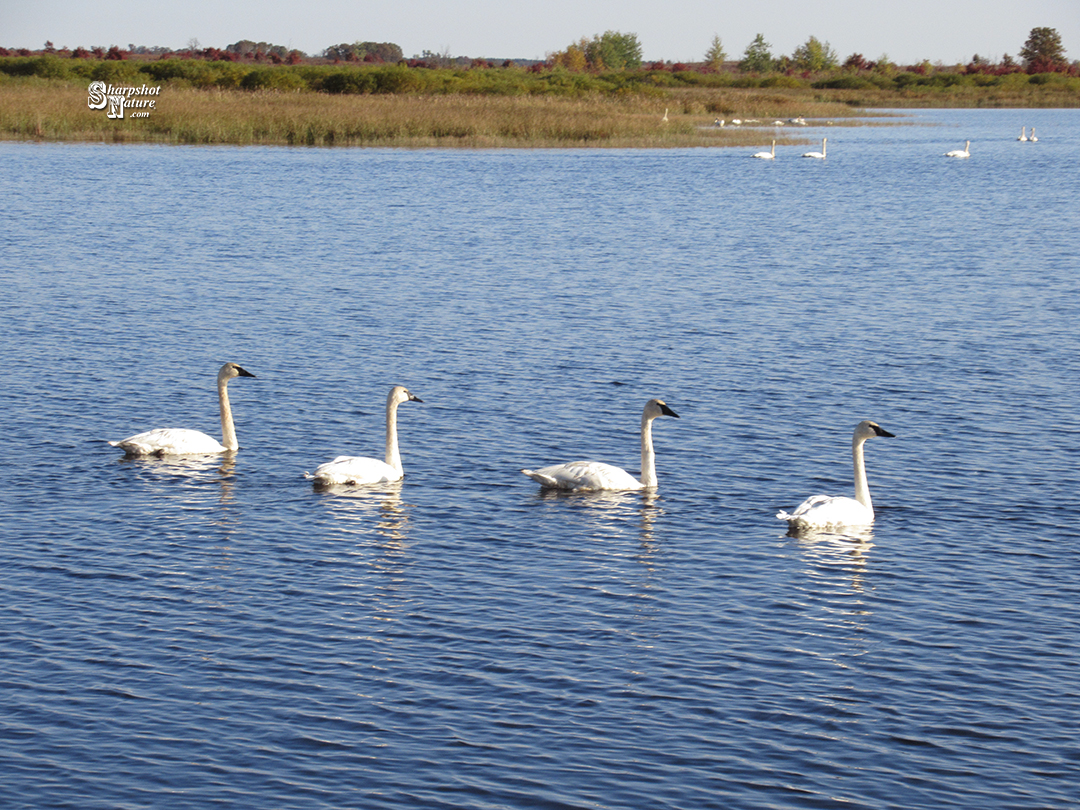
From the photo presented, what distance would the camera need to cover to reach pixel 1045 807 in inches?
326

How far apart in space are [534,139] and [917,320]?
40648mm

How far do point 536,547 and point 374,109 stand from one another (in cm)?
5503

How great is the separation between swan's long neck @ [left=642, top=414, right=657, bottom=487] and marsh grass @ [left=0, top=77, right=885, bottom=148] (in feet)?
158

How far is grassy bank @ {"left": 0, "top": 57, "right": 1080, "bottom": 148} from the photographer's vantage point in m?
62.2

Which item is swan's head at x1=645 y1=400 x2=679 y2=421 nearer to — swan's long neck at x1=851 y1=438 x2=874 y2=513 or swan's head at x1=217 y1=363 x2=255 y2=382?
swan's long neck at x1=851 y1=438 x2=874 y2=513

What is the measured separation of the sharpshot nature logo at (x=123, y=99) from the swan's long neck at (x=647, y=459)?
178ft

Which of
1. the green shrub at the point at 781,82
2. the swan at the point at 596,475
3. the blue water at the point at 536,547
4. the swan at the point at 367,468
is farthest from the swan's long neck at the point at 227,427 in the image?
the green shrub at the point at 781,82

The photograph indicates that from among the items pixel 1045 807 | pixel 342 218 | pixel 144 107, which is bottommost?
pixel 1045 807

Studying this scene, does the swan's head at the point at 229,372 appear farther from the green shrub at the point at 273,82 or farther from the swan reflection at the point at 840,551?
the green shrub at the point at 273,82

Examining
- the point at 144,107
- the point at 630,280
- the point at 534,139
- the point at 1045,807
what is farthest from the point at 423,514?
the point at 144,107

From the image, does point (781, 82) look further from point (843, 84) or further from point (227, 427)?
point (227, 427)

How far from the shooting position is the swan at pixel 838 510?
1324 cm

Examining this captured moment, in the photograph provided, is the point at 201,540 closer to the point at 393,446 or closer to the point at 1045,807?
the point at 393,446

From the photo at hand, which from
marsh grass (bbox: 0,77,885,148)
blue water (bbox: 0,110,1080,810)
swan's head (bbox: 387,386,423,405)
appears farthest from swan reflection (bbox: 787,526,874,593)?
marsh grass (bbox: 0,77,885,148)
